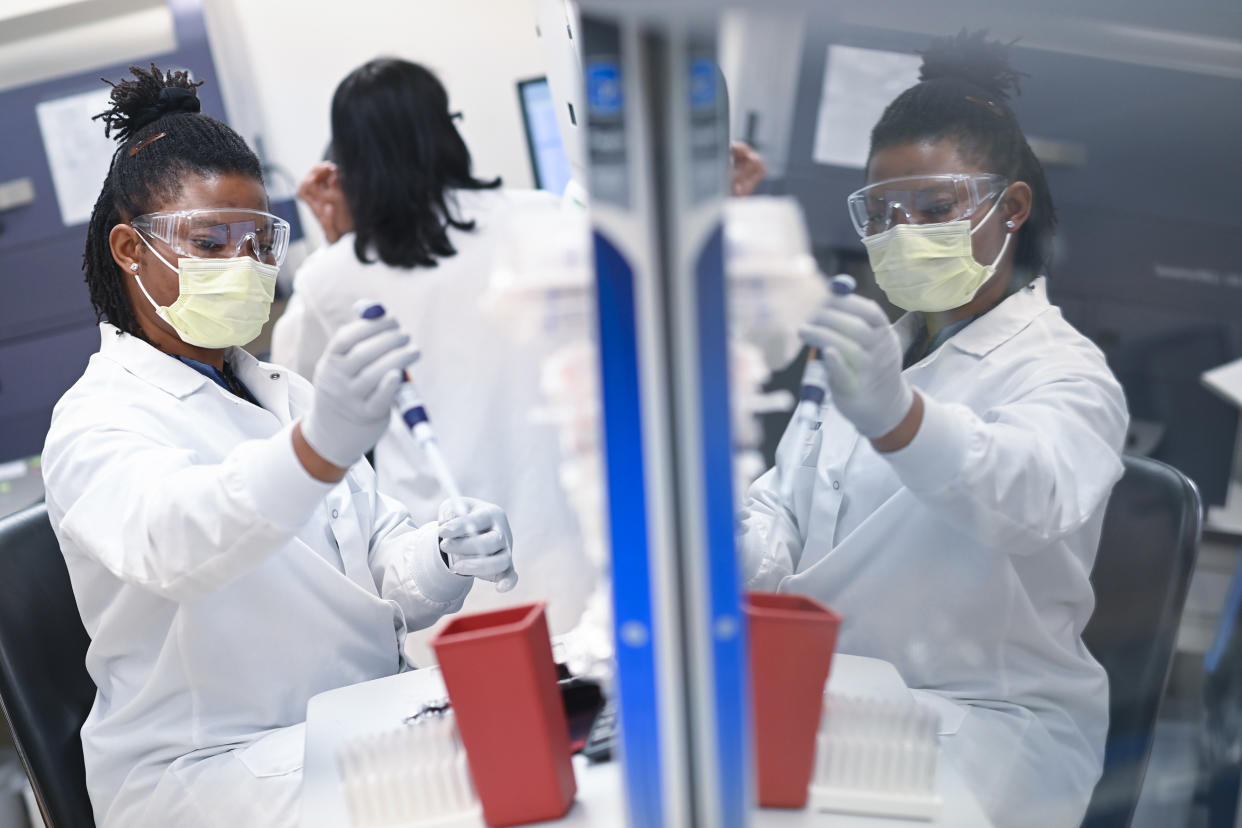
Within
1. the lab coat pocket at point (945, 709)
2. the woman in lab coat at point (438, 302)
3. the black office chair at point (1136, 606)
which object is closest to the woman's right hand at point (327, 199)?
the woman in lab coat at point (438, 302)

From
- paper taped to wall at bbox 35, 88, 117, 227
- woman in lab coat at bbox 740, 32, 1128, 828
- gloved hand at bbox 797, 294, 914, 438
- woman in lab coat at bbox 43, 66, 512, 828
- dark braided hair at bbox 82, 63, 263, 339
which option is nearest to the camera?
gloved hand at bbox 797, 294, 914, 438

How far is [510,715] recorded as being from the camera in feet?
2.66

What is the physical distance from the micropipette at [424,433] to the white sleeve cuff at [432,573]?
3.1 inches

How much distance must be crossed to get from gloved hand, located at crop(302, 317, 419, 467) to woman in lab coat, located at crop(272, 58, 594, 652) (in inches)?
1.0

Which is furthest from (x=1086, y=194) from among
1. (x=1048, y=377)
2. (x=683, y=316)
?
(x=683, y=316)

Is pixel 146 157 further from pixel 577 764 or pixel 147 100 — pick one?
pixel 577 764

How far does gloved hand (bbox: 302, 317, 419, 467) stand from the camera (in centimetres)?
87

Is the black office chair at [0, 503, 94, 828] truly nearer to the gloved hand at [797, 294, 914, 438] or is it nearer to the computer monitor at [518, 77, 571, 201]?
the computer monitor at [518, 77, 571, 201]

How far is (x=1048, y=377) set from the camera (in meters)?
0.95

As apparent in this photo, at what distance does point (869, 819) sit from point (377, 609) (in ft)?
1.87

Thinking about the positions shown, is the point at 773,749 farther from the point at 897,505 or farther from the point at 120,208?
the point at 120,208

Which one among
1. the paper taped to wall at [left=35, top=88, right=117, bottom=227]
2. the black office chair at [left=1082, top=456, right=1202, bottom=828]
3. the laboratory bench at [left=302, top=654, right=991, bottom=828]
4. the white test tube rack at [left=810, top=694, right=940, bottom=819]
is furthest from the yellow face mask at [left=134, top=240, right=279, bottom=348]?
the black office chair at [left=1082, top=456, right=1202, bottom=828]

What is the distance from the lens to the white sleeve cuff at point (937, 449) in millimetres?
861

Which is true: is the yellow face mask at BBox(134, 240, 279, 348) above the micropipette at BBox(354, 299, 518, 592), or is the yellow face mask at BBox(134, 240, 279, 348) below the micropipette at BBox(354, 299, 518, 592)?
above
